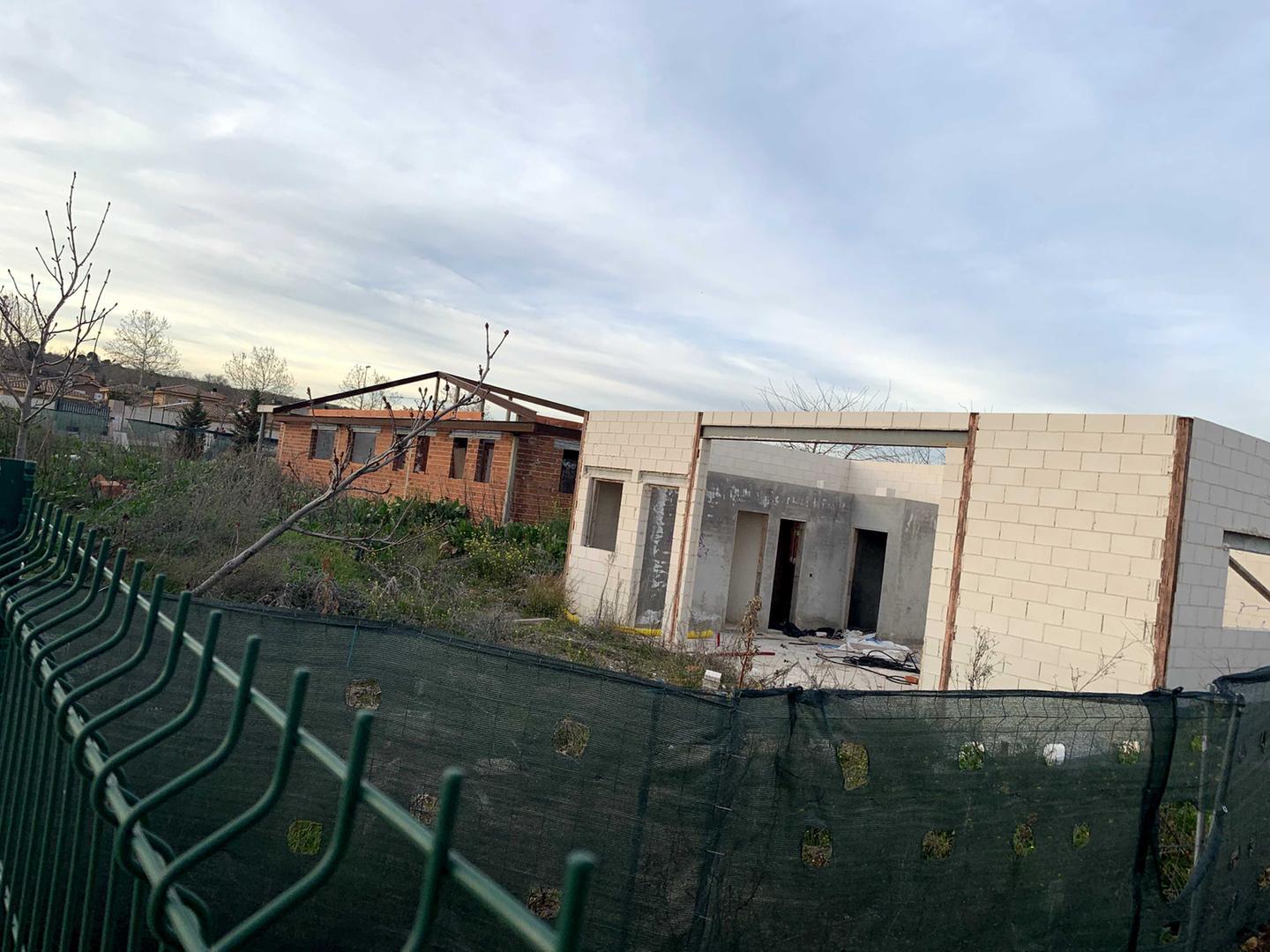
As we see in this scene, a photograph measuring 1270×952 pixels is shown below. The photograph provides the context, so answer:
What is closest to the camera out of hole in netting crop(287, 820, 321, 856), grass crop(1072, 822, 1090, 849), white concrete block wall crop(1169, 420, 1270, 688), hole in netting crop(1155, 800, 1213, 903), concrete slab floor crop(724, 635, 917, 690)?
hole in netting crop(287, 820, 321, 856)

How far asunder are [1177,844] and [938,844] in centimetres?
198

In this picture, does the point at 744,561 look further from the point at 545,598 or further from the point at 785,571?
the point at 545,598

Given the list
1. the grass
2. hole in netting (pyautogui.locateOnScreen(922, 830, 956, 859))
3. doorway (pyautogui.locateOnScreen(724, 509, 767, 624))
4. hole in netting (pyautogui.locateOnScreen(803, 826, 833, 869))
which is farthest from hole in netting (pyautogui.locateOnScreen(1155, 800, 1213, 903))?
doorway (pyautogui.locateOnScreen(724, 509, 767, 624))

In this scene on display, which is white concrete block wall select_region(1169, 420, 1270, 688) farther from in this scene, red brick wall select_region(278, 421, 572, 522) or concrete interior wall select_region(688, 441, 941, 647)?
red brick wall select_region(278, 421, 572, 522)

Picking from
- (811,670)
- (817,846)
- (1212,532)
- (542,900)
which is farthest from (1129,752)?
(811,670)

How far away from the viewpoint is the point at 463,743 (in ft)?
13.6

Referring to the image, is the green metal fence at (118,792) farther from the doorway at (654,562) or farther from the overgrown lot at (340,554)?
the doorway at (654,562)

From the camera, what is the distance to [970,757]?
171 inches

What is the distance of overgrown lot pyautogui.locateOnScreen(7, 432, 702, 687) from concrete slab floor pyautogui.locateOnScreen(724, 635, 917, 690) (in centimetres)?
151

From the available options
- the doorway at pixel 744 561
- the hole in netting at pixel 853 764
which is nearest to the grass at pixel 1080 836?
the hole in netting at pixel 853 764

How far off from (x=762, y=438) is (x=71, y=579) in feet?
37.2

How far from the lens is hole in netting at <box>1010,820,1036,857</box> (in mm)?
4395

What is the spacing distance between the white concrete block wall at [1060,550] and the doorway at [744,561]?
7249 millimetres

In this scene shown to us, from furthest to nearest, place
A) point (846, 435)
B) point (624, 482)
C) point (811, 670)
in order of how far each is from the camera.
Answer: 1. point (624, 482)
2. point (811, 670)
3. point (846, 435)
